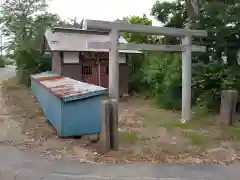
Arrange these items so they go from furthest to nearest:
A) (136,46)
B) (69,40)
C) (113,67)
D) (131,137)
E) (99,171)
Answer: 1. (69,40)
2. (136,46)
3. (113,67)
4. (131,137)
5. (99,171)

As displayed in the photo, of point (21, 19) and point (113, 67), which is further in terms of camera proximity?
point (21, 19)

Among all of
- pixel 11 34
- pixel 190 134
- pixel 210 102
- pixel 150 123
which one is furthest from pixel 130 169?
pixel 11 34

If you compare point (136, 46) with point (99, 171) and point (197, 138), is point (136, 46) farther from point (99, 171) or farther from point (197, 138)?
point (99, 171)

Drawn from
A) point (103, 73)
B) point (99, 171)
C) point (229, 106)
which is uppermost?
point (103, 73)

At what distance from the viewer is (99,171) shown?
216 inches

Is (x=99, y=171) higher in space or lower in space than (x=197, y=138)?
higher

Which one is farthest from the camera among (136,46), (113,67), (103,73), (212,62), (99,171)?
(103,73)

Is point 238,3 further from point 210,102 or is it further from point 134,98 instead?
point 134,98

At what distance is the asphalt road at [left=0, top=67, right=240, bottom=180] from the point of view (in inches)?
204

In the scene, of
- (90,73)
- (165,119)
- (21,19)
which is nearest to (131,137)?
(165,119)

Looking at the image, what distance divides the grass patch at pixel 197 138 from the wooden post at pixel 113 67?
226 centimetres

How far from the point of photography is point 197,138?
8250mm

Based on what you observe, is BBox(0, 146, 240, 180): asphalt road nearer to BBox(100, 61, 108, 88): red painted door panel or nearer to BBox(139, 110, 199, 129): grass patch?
BBox(139, 110, 199, 129): grass patch

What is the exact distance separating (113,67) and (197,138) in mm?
3001
